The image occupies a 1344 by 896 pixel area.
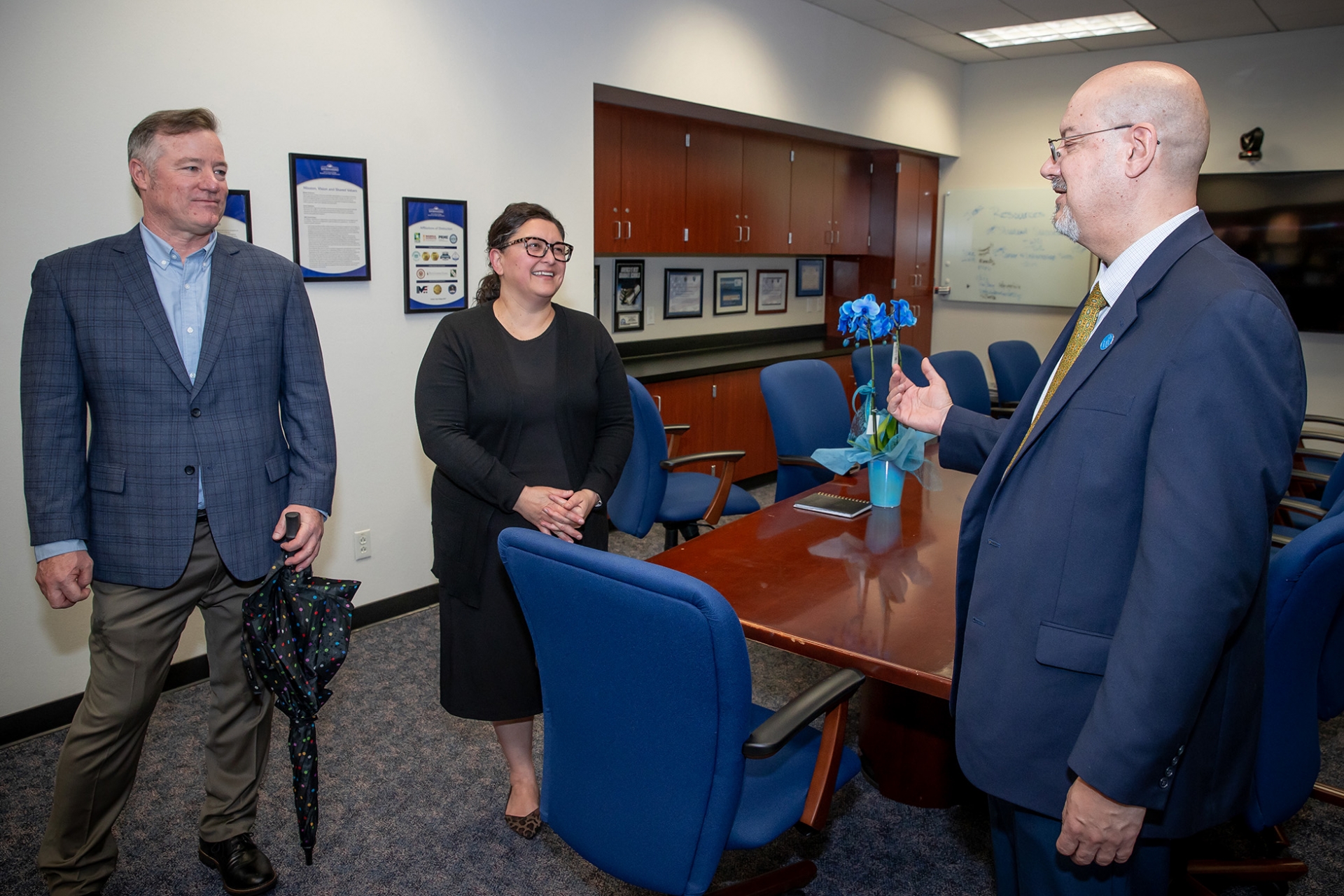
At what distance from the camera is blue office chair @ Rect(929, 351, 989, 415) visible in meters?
4.29

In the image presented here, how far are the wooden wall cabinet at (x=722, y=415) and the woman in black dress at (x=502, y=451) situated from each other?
273cm

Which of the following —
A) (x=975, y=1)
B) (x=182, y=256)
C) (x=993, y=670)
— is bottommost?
(x=993, y=670)

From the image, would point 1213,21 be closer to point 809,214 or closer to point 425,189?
point 809,214

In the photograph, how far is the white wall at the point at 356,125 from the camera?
2.67m

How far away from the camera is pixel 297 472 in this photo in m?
2.12

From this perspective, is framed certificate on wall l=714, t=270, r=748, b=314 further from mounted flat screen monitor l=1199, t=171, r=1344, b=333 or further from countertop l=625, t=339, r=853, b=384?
mounted flat screen monitor l=1199, t=171, r=1344, b=333

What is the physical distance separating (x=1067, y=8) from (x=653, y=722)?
576 centimetres

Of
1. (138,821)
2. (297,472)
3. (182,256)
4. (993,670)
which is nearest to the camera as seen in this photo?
(993,670)

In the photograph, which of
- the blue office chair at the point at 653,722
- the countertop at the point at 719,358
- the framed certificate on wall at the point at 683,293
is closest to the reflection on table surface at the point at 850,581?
the blue office chair at the point at 653,722

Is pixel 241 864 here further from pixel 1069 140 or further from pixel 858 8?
pixel 858 8

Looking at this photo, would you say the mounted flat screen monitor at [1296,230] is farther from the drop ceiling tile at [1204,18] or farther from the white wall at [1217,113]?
the drop ceiling tile at [1204,18]

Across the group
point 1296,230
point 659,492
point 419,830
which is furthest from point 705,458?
point 1296,230

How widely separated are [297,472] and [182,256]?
536 millimetres

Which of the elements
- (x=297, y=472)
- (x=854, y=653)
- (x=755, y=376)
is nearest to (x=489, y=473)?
(x=297, y=472)
